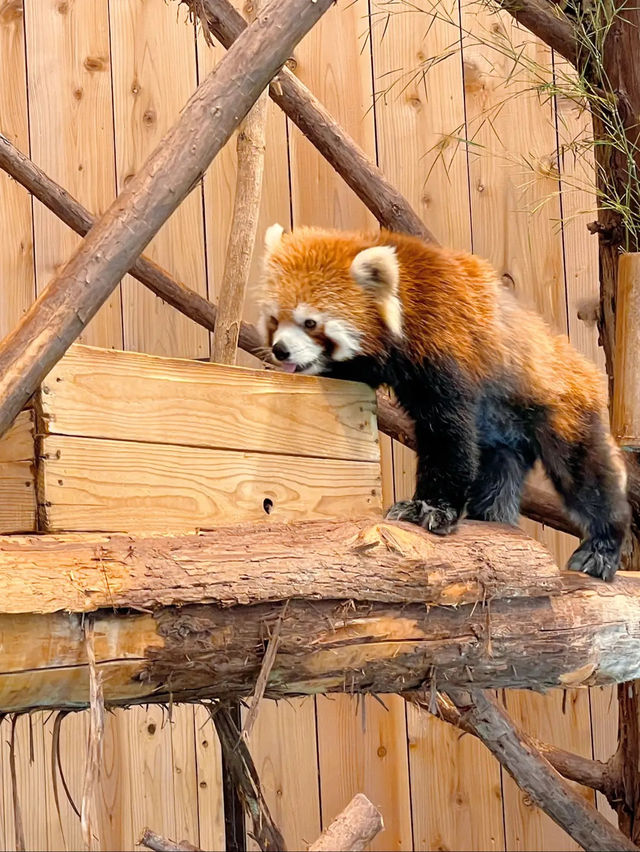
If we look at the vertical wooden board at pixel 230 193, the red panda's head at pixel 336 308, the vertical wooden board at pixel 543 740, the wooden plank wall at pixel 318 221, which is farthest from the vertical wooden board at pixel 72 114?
the vertical wooden board at pixel 543 740

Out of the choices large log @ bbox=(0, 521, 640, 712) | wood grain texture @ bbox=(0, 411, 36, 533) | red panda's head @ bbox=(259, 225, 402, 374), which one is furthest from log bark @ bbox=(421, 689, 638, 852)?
wood grain texture @ bbox=(0, 411, 36, 533)

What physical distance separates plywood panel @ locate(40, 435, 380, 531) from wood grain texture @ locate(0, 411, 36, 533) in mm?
28

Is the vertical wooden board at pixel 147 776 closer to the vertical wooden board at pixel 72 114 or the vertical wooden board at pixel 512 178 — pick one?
the vertical wooden board at pixel 72 114

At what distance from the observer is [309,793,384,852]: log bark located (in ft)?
4.26

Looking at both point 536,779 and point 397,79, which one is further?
point 397,79

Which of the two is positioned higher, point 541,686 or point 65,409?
point 65,409

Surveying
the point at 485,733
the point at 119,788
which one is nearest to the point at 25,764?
the point at 119,788

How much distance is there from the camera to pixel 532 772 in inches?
82.2

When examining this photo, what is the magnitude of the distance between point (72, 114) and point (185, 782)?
1738 millimetres

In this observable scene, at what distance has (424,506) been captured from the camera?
1.79 m

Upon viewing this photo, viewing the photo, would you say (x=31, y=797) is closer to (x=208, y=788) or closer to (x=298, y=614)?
(x=208, y=788)

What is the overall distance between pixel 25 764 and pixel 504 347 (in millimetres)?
1585

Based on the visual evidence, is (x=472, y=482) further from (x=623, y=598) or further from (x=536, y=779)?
(x=536, y=779)

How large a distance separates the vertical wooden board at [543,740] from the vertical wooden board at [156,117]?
130 centimetres
